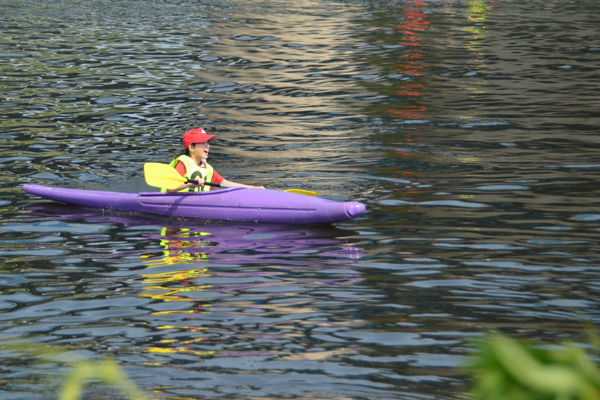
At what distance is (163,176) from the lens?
922cm

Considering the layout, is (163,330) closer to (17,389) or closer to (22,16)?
(17,389)

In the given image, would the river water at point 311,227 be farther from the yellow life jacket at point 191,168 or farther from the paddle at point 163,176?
the yellow life jacket at point 191,168

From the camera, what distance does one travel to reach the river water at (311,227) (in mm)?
4535

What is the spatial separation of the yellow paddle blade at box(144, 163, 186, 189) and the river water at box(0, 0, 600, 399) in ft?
1.64

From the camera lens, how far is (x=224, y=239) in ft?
25.8

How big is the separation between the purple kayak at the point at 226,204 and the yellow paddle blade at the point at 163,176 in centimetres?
15

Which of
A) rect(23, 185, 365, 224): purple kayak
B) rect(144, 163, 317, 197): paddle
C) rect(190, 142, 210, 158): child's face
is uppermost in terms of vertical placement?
rect(190, 142, 210, 158): child's face

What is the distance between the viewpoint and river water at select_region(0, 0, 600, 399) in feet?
14.9

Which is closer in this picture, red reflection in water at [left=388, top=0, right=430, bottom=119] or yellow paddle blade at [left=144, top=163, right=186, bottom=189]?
yellow paddle blade at [left=144, top=163, right=186, bottom=189]

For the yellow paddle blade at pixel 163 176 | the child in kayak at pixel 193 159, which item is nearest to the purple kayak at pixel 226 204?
the yellow paddle blade at pixel 163 176

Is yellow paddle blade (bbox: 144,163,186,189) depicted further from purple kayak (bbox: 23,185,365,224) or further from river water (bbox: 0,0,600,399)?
river water (bbox: 0,0,600,399)

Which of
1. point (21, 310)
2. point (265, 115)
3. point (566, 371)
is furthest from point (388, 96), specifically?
point (566, 371)

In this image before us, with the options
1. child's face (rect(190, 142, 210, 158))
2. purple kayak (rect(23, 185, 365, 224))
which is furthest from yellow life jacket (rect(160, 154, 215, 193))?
purple kayak (rect(23, 185, 365, 224))

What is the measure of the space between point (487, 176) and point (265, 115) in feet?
22.6
